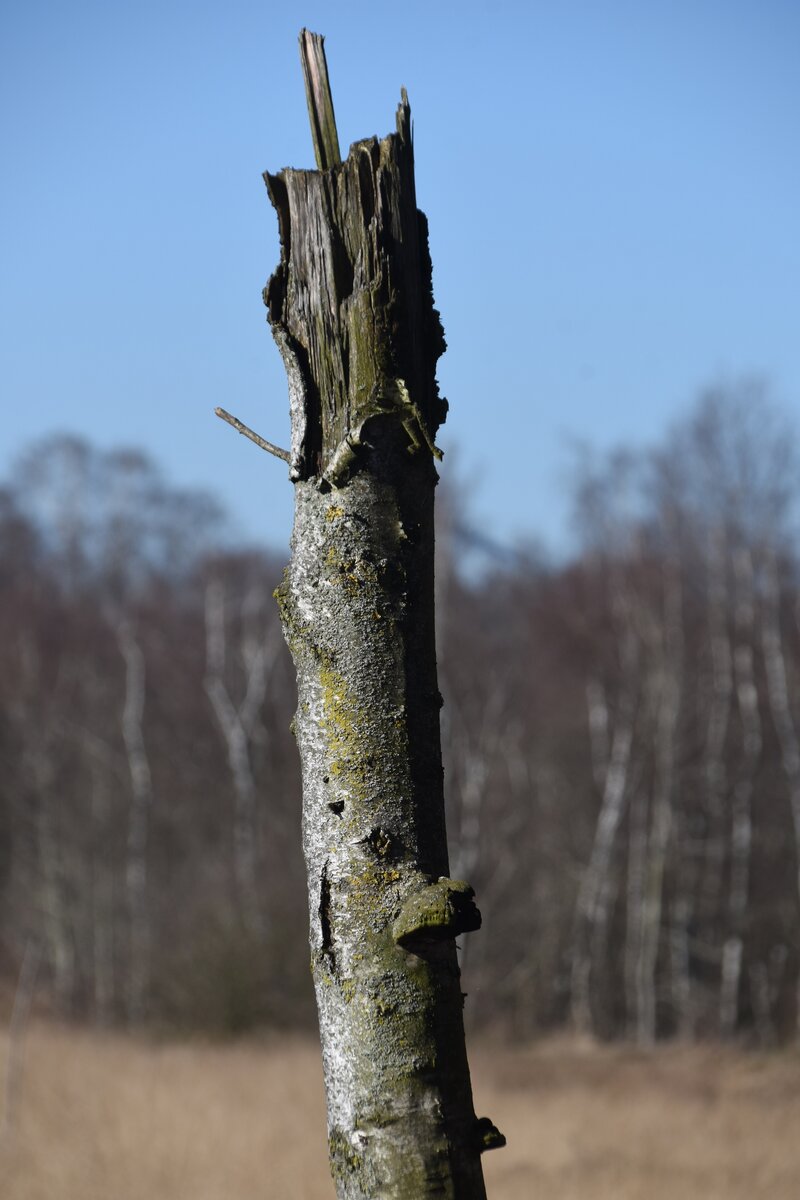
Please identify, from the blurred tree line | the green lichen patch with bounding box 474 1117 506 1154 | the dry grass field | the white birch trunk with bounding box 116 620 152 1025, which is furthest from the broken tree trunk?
the white birch trunk with bounding box 116 620 152 1025

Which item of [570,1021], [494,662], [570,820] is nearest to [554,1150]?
[570,1021]

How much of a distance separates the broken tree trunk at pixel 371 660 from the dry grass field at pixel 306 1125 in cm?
857

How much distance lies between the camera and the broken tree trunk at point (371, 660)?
73.6 inches

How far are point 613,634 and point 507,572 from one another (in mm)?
12617

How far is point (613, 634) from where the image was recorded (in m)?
22.1

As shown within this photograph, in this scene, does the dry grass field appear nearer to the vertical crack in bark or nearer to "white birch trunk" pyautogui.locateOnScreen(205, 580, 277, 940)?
"white birch trunk" pyautogui.locateOnScreen(205, 580, 277, 940)

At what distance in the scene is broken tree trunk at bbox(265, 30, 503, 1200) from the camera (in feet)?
6.13

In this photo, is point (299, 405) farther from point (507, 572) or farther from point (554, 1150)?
point (507, 572)

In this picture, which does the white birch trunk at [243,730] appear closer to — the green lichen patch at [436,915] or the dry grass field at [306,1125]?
the dry grass field at [306,1125]

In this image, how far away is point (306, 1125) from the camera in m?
11.8

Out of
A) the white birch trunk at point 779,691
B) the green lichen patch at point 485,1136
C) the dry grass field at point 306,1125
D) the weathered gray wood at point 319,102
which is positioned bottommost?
the dry grass field at point 306,1125

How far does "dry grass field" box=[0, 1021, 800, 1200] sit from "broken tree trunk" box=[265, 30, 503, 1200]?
28.1 ft

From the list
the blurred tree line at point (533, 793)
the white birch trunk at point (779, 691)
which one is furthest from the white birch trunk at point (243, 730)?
the white birch trunk at point (779, 691)

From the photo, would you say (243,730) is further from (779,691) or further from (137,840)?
(779,691)
